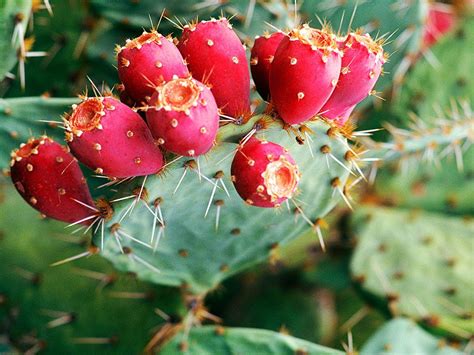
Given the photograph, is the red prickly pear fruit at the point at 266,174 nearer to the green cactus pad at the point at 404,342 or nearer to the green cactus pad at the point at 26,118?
the green cactus pad at the point at 26,118

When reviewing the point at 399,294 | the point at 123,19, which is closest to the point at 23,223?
the point at 123,19

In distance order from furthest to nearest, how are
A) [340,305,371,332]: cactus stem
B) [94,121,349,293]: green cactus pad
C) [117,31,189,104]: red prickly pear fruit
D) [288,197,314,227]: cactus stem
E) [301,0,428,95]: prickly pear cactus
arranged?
A: [340,305,371,332]: cactus stem → [301,0,428,95]: prickly pear cactus → [288,197,314,227]: cactus stem → [94,121,349,293]: green cactus pad → [117,31,189,104]: red prickly pear fruit

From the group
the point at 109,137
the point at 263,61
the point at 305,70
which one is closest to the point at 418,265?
Answer: the point at 263,61

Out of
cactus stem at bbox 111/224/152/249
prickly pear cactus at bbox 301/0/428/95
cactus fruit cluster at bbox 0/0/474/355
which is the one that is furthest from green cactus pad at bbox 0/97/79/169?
prickly pear cactus at bbox 301/0/428/95

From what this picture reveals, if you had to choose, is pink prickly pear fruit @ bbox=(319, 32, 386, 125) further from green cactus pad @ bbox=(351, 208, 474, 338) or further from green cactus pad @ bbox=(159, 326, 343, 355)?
green cactus pad @ bbox=(351, 208, 474, 338)

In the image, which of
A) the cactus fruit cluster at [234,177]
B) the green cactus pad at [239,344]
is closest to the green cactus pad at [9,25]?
the cactus fruit cluster at [234,177]

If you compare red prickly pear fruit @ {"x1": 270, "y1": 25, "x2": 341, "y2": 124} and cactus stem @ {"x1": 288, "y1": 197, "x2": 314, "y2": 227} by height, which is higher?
red prickly pear fruit @ {"x1": 270, "y1": 25, "x2": 341, "y2": 124}

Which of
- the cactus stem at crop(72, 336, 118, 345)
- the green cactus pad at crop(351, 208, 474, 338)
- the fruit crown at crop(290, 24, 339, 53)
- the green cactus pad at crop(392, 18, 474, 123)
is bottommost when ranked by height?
the cactus stem at crop(72, 336, 118, 345)
